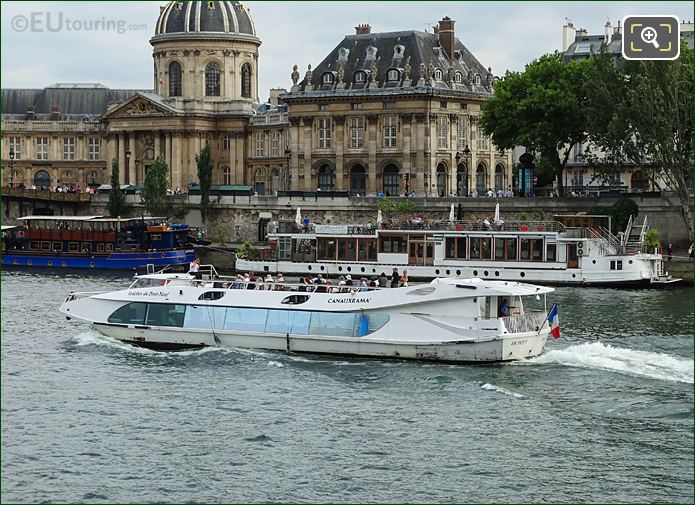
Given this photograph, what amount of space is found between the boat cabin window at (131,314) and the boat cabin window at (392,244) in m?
33.5

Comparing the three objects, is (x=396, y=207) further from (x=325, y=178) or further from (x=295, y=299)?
(x=295, y=299)

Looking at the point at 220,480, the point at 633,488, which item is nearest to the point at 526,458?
the point at 633,488

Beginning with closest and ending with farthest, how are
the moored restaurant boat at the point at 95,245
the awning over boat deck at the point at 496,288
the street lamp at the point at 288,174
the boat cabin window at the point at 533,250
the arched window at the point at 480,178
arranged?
the awning over boat deck at the point at 496,288 → the boat cabin window at the point at 533,250 → the moored restaurant boat at the point at 95,245 → the street lamp at the point at 288,174 → the arched window at the point at 480,178

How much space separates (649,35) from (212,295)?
21.0m

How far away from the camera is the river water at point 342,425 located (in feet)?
129

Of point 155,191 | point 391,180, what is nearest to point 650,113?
point 391,180

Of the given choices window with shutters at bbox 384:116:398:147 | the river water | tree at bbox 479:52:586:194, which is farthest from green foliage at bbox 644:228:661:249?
window with shutters at bbox 384:116:398:147

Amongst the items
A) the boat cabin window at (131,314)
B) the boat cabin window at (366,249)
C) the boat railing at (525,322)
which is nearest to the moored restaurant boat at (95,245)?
the boat cabin window at (366,249)

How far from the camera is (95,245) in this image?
106m

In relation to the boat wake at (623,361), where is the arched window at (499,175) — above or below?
above

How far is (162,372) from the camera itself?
2160 inches

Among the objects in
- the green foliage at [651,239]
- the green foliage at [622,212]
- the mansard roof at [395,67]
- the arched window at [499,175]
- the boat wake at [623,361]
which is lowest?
the boat wake at [623,361]

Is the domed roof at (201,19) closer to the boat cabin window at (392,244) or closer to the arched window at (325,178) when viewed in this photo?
the arched window at (325,178)

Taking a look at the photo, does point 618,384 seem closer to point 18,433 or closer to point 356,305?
point 356,305
